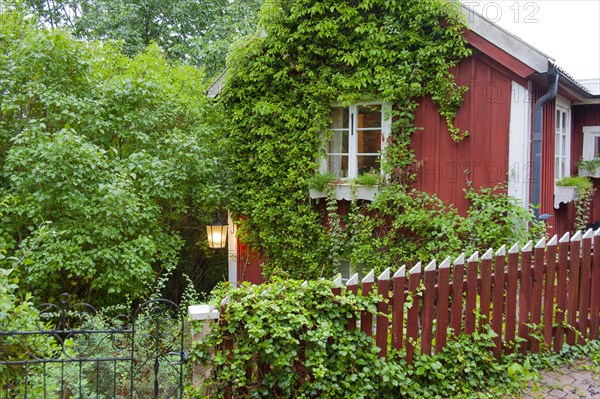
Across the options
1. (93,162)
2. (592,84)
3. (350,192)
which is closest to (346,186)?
(350,192)

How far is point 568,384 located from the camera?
13.7 ft

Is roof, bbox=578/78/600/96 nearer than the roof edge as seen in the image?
No

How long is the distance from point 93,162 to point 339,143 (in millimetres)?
3929

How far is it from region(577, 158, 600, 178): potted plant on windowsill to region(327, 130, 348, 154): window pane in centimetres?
498

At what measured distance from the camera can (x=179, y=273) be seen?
11000 mm

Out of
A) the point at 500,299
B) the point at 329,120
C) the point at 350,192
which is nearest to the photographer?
the point at 500,299

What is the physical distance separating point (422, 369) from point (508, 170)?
12.5 feet

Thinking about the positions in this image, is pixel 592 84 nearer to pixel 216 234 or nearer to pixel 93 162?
pixel 216 234

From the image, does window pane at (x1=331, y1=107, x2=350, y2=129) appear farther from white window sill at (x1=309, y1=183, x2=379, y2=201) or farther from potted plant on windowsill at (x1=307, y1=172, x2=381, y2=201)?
white window sill at (x1=309, y1=183, x2=379, y2=201)

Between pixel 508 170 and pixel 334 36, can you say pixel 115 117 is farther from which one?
pixel 508 170

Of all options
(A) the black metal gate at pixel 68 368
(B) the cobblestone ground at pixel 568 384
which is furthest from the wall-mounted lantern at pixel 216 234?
(B) the cobblestone ground at pixel 568 384

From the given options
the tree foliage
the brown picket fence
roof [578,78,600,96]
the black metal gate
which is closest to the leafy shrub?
the brown picket fence

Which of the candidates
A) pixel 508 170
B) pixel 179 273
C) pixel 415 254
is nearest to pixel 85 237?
pixel 179 273

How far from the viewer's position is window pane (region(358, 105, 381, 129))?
7608mm
